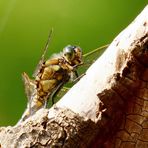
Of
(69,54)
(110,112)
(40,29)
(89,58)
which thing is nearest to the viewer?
(110,112)

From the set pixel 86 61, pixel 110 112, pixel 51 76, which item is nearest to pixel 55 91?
pixel 51 76

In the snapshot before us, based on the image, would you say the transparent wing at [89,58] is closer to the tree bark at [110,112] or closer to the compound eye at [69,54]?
the compound eye at [69,54]

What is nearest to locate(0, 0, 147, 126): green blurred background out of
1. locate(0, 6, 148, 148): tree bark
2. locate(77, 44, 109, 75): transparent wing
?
locate(77, 44, 109, 75): transparent wing

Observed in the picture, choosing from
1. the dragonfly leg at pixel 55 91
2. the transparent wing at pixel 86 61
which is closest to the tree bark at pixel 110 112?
the transparent wing at pixel 86 61

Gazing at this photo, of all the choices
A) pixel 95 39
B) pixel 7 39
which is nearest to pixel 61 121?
pixel 95 39

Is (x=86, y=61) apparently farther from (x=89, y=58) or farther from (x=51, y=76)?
(x=51, y=76)
